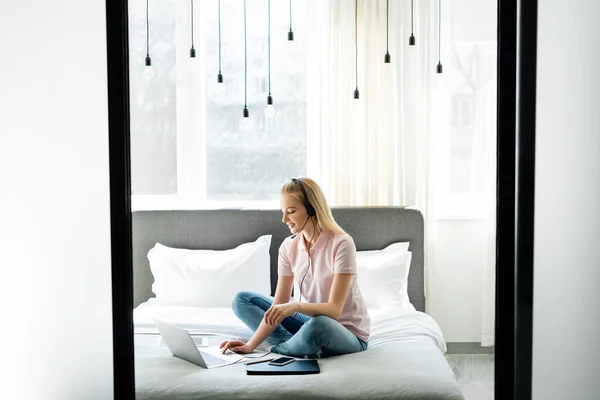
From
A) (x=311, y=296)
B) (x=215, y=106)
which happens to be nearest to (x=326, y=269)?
(x=311, y=296)

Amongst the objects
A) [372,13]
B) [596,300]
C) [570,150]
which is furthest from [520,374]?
[372,13]

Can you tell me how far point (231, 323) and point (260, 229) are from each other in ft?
1.37

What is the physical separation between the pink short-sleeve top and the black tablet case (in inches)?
13.6

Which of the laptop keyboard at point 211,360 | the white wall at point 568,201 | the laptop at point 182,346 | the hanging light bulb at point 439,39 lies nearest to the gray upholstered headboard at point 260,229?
the laptop at point 182,346

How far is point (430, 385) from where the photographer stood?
1.54 metres

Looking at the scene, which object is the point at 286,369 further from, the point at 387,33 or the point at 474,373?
the point at 387,33

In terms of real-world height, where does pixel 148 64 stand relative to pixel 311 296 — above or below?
above

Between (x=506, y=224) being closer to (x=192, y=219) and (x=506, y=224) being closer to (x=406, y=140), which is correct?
(x=192, y=219)

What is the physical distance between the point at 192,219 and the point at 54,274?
2.77ft

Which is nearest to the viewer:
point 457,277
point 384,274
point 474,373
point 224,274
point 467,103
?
point 474,373

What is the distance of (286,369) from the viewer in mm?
1495

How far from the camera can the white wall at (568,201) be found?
1098mm

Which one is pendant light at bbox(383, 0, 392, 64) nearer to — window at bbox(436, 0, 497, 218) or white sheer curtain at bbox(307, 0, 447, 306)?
white sheer curtain at bbox(307, 0, 447, 306)

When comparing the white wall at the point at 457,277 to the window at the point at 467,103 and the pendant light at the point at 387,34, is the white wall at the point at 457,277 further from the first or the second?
the pendant light at the point at 387,34
